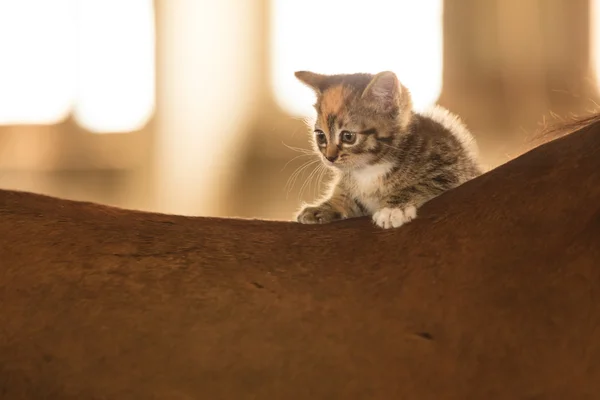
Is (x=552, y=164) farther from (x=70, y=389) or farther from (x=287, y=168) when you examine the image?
(x=287, y=168)

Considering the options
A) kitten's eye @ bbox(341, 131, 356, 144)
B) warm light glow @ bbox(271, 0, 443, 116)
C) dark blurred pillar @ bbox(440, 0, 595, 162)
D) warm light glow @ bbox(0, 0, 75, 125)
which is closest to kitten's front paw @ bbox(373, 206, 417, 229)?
kitten's eye @ bbox(341, 131, 356, 144)

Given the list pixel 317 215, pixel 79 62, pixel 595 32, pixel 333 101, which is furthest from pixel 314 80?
pixel 79 62

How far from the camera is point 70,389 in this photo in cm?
81

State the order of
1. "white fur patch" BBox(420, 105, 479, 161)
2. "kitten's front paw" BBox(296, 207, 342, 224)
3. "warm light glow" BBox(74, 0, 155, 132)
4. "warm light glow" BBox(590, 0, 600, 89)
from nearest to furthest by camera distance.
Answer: "kitten's front paw" BBox(296, 207, 342, 224)
"white fur patch" BBox(420, 105, 479, 161)
"warm light glow" BBox(590, 0, 600, 89)
"warm light glow" BBox(74, 0, 155, 132)

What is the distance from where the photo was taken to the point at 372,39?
9.96 feet

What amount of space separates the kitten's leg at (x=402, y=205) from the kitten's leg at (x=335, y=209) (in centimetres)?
15

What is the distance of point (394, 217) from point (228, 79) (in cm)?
238

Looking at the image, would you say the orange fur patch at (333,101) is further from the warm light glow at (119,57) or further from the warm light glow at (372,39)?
the warm light glow at (119,57)

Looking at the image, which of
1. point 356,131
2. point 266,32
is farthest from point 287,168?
point 356,131

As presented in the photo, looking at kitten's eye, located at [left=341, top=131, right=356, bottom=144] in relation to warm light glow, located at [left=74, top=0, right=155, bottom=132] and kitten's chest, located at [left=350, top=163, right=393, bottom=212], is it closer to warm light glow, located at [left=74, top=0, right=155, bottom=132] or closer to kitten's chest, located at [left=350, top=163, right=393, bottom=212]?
kitten's chest, located at [left=350, top=163, right=393, bottom=212]

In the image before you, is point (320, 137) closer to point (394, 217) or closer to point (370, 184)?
point (370, 184)

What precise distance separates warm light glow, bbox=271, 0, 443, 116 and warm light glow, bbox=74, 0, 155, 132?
66 centimetres

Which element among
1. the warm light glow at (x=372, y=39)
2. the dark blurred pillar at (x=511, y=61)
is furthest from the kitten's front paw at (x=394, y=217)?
the dark blurred pillar at (x=511, y=61)

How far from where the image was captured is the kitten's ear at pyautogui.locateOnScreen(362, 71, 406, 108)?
134cm
